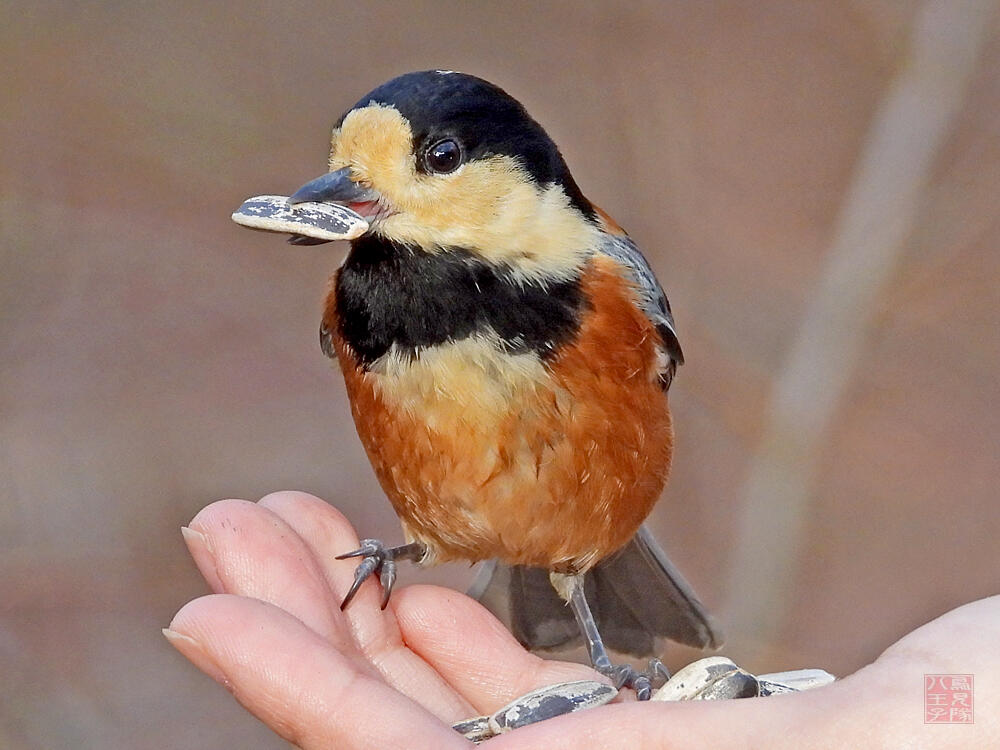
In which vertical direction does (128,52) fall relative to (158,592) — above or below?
above

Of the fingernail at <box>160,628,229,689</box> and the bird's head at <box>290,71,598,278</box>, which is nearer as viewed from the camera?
the fingernail at <box>160,628,229,689</box>

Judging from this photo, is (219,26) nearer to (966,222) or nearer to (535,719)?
(966,222)

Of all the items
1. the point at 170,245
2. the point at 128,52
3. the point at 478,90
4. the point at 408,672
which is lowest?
the point at 408,672

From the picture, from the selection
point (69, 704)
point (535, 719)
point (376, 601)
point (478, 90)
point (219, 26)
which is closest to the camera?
point (535, 719)

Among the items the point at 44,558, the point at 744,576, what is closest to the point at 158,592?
the point at 44,558

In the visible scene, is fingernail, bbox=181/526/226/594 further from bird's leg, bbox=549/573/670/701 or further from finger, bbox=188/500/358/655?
bird's leg, bbox=549/573/670/701

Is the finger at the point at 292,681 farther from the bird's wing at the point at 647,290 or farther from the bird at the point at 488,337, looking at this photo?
the bird's wing at the point at 647,290

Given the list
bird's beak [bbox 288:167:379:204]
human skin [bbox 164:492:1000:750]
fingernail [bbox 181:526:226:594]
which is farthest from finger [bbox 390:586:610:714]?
bird's beak [bbox 288:167:379:204]

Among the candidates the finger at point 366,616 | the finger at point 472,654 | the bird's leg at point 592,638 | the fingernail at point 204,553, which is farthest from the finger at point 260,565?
the bird's leg at point 592,638

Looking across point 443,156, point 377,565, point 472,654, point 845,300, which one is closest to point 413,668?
point 472,654
